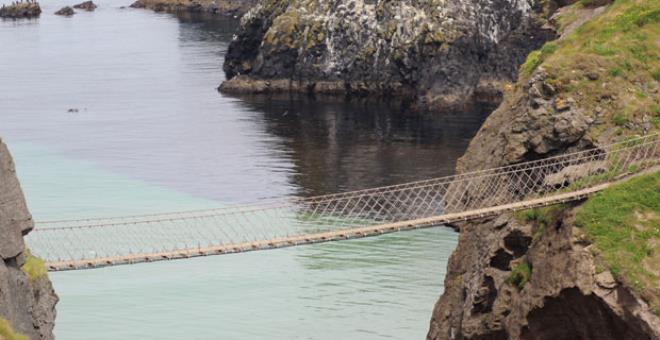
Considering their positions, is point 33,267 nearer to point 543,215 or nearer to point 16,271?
point 16,271

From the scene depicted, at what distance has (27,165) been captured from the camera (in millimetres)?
107500

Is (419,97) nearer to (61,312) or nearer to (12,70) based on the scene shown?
(12,70)

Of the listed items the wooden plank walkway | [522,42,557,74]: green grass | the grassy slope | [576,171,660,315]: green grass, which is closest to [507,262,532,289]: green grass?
the wooden plank walkway

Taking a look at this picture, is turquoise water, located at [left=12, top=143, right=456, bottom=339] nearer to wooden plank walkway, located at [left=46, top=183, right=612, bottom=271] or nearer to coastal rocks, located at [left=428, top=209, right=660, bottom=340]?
coastal rocks, located at [left=428, top=209, right=660, bottom=340]

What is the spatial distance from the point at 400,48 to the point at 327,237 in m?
87.3

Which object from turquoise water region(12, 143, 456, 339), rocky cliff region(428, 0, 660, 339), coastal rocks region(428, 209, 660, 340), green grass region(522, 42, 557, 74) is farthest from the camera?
turquoise water region(12, 143, 456, 339)

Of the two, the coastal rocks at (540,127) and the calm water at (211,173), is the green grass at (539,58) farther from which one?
the calm water at (211,173)

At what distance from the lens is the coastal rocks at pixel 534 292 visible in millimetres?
47594

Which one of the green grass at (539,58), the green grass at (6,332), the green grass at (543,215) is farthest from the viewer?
the green grass at (539,58)

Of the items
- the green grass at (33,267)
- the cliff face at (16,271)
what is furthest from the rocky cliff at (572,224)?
the cliff face at (16,271)

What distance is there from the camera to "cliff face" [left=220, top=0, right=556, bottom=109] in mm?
134375

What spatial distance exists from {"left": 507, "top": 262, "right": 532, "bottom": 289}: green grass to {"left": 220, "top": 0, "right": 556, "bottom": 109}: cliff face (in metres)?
79.1

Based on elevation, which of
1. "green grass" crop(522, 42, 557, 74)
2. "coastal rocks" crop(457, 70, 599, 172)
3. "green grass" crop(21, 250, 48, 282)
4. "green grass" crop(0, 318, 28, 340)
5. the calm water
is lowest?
the calm water

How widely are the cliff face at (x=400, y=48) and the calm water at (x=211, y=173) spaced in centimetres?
425
